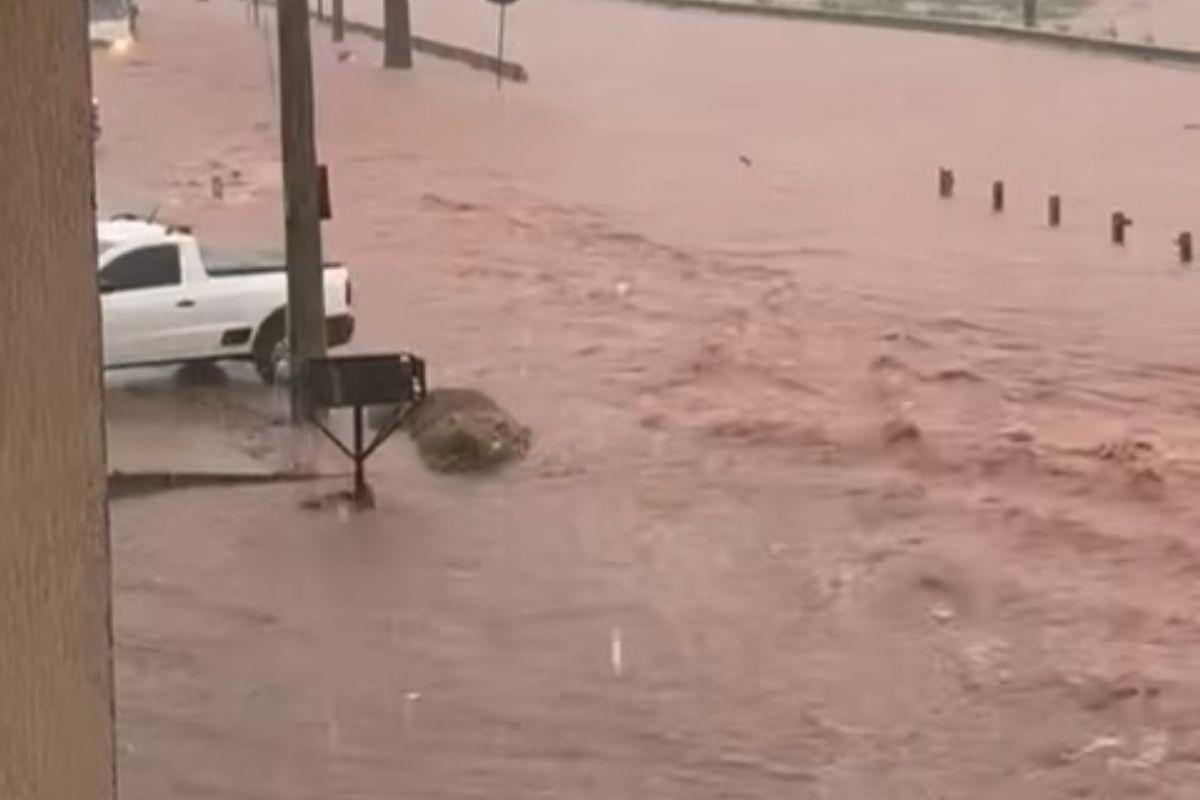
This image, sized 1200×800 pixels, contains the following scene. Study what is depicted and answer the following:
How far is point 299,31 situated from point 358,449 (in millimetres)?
3569

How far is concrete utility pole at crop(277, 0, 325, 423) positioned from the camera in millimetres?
16609

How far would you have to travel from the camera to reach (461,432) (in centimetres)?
1573

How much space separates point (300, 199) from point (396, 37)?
2250 cm

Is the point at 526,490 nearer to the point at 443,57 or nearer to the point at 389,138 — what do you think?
the point at 389,138

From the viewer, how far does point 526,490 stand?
599 inches

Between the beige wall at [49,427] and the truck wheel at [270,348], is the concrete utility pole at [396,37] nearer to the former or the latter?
the truck wheel at [270,348]

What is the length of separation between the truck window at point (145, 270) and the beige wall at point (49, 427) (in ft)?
50.9

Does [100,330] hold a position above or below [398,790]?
above

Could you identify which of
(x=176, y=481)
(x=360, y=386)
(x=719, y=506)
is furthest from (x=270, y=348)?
(x=719, y=506)

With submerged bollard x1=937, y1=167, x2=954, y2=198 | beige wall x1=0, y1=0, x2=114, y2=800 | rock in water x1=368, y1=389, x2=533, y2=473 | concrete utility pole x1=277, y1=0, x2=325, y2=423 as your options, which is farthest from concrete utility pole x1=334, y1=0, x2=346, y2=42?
beige wall x1=0, y1=0, x2=114, y2=800

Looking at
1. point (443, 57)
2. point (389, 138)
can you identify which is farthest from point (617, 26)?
point (389, 138)

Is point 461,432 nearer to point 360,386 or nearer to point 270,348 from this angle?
point 360,386

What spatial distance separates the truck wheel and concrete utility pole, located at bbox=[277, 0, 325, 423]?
0.59m

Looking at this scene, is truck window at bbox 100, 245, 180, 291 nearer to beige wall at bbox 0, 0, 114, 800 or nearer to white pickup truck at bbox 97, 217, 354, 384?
white pickup truck at bbox 97, 217, 354, 384
